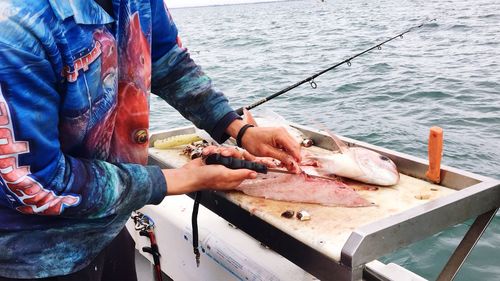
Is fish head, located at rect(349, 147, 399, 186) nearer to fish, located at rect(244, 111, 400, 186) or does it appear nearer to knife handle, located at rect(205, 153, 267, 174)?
fish, located at rect(244, 111, 400, 186)

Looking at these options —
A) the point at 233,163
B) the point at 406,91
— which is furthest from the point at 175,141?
the point at 406,91

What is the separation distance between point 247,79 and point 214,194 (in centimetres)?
1086

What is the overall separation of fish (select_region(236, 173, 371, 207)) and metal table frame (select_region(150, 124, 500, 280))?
0.13 meters

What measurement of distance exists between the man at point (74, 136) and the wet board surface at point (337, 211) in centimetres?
16

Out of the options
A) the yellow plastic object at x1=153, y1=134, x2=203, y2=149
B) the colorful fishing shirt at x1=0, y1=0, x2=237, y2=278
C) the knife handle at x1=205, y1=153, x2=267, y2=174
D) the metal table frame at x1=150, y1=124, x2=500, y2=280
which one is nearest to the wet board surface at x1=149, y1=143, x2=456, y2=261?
the metal table frame at x1=150, y1=124, x2=500, y2=280

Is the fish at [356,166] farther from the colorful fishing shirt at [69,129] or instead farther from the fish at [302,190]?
the colorful fishing shirt at [69,129]

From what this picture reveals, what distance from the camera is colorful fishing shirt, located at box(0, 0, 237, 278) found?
1.14 metres

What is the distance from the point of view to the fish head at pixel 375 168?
1993 millimetres

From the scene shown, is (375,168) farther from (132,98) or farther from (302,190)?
(132,98)

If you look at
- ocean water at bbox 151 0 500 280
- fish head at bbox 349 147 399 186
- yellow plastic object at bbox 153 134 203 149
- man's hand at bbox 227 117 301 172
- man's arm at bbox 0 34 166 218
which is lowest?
ocean water at bbox 151 0 500 280

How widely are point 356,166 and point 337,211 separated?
0.33m

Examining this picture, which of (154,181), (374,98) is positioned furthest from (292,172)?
(374,98)

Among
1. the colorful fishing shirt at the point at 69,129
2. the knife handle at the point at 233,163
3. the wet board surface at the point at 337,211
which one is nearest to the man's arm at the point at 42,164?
the colorful fishing shirt at the point at 69,129

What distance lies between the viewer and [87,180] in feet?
4.50
